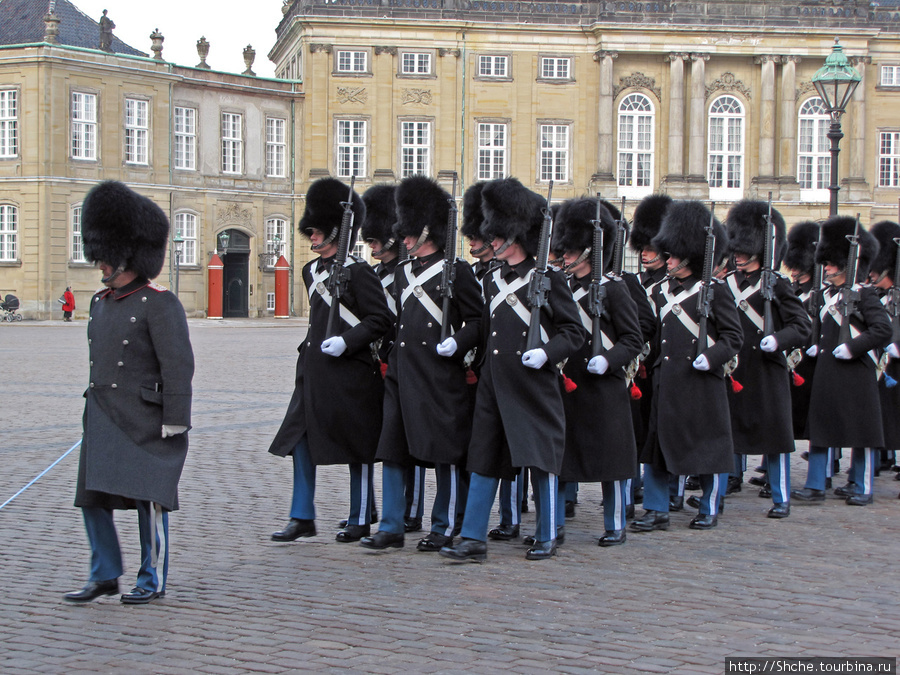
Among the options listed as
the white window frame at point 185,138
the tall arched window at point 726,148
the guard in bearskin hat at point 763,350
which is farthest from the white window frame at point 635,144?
the guard in bearskin hat at point 763,350

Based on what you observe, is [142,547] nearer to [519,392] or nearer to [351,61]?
[519,392]

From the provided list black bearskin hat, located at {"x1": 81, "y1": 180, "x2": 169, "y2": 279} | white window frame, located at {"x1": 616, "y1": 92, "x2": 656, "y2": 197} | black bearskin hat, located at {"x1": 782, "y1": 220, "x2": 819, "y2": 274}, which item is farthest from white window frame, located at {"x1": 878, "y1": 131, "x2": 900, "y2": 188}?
black bearskin hat, located at {"x1": 81, "y1": 180, "x2": 169, "y2": 279}

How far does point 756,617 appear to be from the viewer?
5.95 meters

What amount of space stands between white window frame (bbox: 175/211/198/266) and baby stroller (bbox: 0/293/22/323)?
21.6ft

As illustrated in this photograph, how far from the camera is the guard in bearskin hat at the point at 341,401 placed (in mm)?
7730

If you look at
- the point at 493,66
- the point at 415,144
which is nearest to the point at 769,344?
the point at 415,144

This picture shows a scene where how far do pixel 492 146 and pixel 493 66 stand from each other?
3146 mm

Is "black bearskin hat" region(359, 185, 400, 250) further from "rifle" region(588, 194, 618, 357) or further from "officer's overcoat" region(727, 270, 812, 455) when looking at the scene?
"officer's overcoat" region(727, 270, 812, 455)

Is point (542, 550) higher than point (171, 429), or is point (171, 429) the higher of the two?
point (171, 429)

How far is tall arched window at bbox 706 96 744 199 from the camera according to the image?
170ft

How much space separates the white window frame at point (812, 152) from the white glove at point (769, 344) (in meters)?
44.7

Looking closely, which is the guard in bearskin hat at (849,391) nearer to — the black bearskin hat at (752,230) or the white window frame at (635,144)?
the black bearskin hat at (752,230)

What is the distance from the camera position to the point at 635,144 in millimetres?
51438

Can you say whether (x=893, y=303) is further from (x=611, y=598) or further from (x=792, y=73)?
(x=792, y=73)
